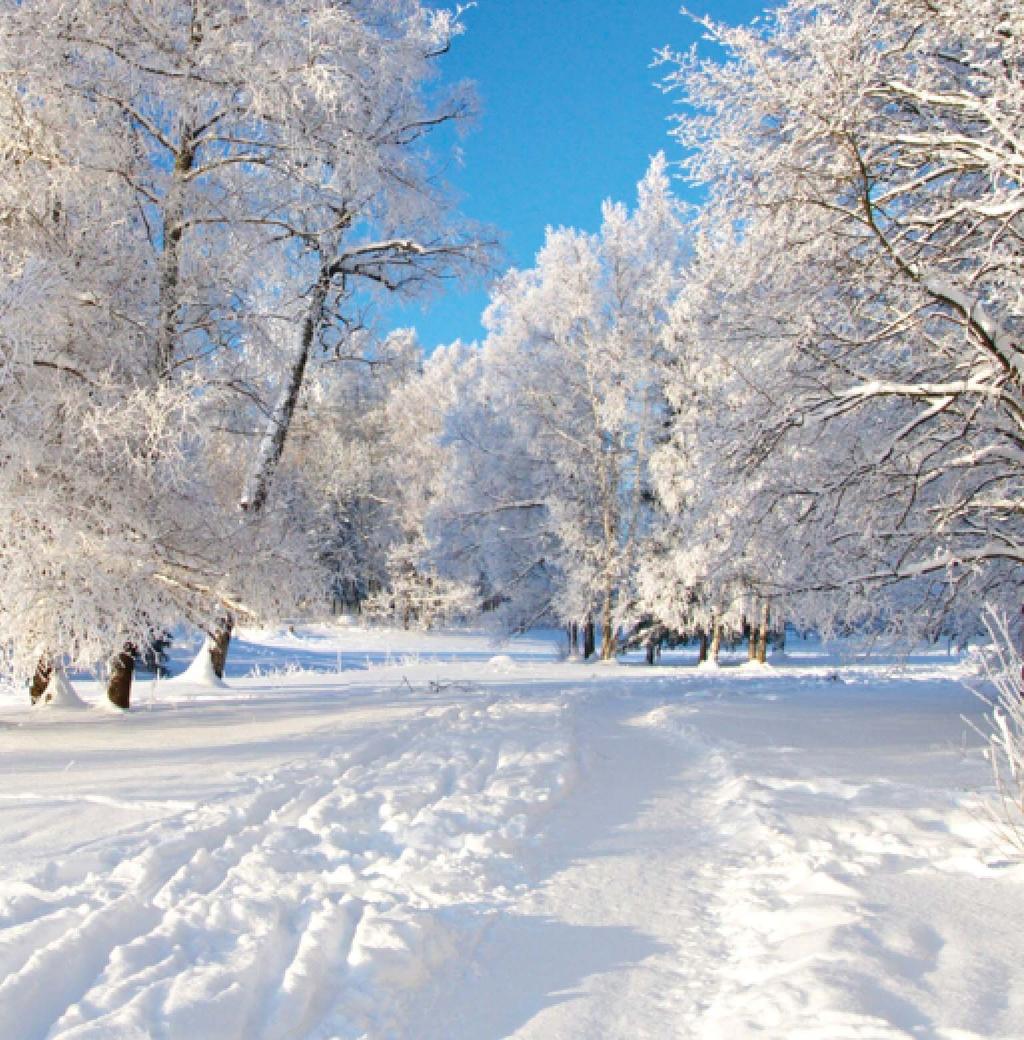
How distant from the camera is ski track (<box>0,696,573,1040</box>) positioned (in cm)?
263

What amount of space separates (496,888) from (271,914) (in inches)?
40.7

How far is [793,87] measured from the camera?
6.18 meters

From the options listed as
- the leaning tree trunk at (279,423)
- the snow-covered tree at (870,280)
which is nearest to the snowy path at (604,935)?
the snow-covered tree at (870,280)

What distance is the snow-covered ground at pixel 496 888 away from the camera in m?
2.70

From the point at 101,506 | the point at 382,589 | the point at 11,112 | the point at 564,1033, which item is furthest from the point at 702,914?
the point at 382,589

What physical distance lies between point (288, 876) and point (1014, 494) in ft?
24.3

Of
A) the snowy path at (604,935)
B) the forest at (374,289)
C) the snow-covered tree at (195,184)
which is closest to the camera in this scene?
the snowy path at (604,935)

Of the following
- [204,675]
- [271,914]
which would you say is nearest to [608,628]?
[204,675]

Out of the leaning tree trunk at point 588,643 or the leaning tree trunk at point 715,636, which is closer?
the leaning tree trunk at point 715,636

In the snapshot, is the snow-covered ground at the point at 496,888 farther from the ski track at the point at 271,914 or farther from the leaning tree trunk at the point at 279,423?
the leaning tree trunk at the point at 279,423

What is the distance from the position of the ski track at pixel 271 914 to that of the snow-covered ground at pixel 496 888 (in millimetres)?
12

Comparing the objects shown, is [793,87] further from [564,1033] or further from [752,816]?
[564,1033]

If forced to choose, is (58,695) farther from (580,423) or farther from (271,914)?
(580,423)

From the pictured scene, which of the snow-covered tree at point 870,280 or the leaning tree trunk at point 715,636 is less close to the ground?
the snow-covered tree at point 870,280
